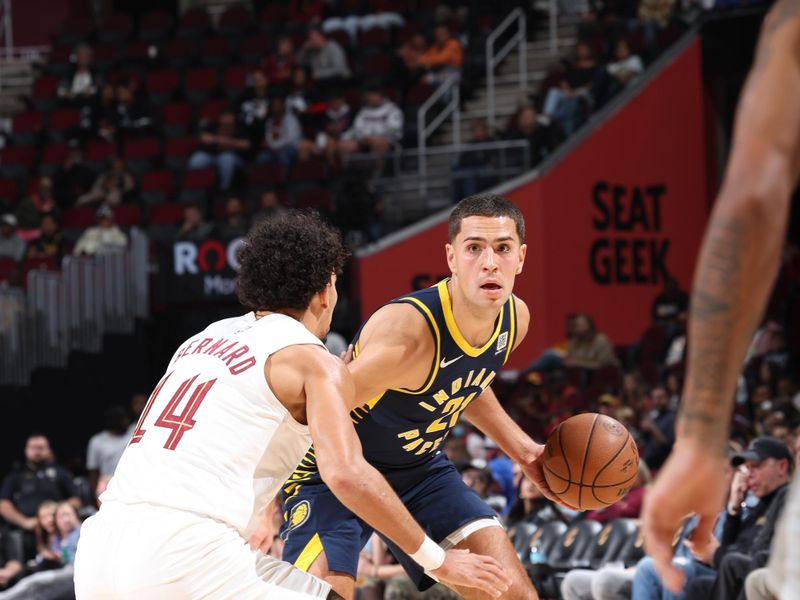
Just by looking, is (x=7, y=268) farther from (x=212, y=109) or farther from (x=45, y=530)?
(x=45, y=530)

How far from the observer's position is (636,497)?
861 cm

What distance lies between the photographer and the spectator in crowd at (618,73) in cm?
1516

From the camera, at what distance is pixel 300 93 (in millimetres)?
16953

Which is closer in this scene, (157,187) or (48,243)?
(48,243)

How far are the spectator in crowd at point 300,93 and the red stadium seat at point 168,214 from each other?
2.03 m

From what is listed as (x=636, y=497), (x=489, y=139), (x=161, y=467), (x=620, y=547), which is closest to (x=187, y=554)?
(x=161, y=467)

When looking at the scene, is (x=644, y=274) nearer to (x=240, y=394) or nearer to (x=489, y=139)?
(x=489, y=139)

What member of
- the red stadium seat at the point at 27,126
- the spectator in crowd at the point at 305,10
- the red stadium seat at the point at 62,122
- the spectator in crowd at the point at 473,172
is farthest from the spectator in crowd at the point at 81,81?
the spectator in crowd at the point at 473,172

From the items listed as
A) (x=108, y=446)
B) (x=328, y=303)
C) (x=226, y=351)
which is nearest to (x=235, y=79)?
(x=108, y=446)

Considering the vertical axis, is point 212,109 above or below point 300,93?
below

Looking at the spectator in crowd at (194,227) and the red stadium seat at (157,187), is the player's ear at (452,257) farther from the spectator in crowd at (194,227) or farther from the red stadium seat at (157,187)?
the red stadium seat at (157,187)

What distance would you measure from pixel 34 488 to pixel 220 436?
8.40 meters

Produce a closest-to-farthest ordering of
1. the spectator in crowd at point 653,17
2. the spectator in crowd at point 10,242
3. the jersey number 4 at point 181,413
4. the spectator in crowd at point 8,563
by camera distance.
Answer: the jersey number 4 at point 181,413 → the spectator in crowd at point 8,563 → the spectator in crowd at point 653,17 → the spectator in crowd at point 10,242

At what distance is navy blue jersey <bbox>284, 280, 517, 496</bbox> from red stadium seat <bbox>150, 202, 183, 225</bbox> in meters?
10.9
